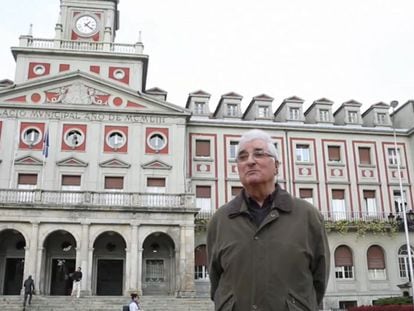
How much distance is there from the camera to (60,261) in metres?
30.0

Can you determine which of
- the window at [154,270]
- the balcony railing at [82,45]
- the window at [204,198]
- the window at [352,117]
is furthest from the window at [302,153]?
the balcony railing at [82,45]

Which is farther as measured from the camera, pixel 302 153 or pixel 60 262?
pixel 302 153

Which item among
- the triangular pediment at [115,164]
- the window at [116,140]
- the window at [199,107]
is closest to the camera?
the triangular pediment at [115,164]

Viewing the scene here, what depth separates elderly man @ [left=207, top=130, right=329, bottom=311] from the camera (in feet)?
9.13

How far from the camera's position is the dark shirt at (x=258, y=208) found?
3.01m

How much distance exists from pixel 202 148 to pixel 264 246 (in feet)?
106

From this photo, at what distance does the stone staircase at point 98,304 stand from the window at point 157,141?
415 inches

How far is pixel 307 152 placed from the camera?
3609 centimetres

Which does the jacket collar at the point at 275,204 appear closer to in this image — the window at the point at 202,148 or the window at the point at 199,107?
the window at the point at 202,148

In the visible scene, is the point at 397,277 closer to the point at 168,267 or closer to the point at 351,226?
the point at 351,226

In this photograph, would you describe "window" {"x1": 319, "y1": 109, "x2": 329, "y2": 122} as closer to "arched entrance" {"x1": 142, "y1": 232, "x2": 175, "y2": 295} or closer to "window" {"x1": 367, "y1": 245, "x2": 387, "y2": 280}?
"window" {"x1": 367, "y1": 245, "x2": 387, "y2": 280}

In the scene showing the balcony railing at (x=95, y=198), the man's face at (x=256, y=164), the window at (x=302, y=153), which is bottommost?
→ the man's face at (x=256, y=164)

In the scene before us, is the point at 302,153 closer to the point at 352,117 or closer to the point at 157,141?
the point at 352,117

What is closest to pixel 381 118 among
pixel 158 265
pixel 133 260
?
pixel 158 265
